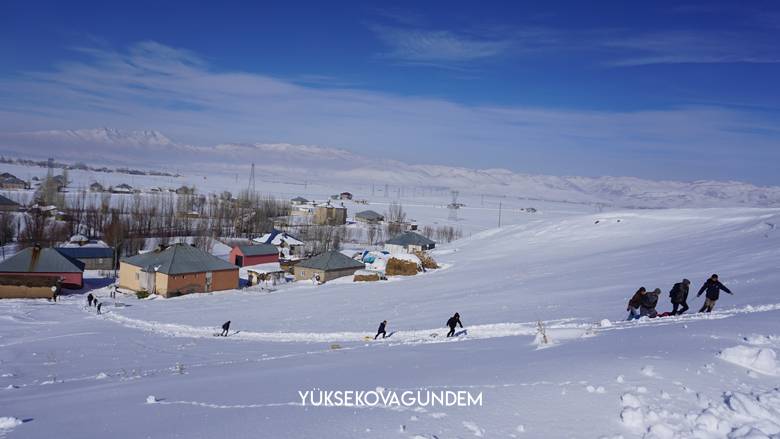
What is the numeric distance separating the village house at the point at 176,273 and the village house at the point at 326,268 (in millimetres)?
5168

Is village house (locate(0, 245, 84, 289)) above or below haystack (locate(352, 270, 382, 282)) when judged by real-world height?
below

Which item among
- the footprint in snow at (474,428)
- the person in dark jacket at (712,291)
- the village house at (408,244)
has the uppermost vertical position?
the person in dark jacket at (712,291)

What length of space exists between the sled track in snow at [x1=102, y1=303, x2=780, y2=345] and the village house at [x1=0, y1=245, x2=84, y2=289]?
1418cm

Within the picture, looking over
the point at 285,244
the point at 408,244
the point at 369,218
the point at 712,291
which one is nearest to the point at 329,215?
the point at 369,218

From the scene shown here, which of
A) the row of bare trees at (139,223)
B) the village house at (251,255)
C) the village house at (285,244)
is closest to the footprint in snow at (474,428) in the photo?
the village house at (251,255)

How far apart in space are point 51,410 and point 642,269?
23.3m

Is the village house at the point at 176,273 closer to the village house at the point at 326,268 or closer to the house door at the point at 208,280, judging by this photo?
the house door at the point at 208,280

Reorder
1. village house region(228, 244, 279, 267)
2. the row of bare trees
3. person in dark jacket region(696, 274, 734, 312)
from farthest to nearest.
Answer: the row of bare trees → village house region(228, 244, 279, 267) → person in dark jacket region(696, 274, 734, 312)

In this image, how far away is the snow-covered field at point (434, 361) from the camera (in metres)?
5.56

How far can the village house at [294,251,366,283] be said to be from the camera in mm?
37594

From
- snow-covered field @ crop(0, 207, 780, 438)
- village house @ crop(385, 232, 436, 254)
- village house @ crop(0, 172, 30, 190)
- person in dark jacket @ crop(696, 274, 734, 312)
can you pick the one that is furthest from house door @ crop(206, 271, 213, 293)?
village house @ crop(0, 172, 30, 190)

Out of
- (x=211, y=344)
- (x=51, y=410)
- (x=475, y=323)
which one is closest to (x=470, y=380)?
(x=51, y=410)

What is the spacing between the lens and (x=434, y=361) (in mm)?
9133

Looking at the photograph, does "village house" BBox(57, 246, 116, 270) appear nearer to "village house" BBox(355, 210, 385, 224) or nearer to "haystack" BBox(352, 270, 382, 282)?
"haystack" BBox(352, 270, 382, 282)
